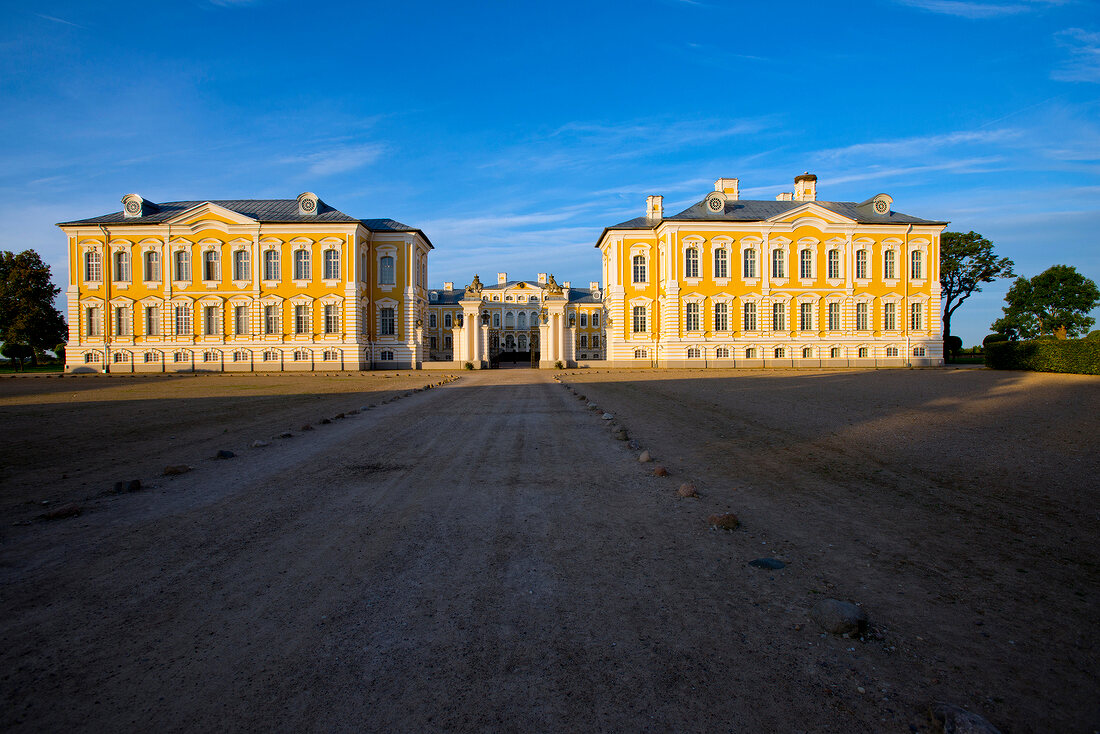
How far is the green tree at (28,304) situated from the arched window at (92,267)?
1162 centimetres

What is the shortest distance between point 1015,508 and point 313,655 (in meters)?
5.72

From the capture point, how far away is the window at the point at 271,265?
45.2 metres

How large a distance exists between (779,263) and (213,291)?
151 feet

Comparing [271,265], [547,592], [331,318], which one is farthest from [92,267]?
[547,592]

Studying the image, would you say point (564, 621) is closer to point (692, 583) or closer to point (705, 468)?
point (692, 583)

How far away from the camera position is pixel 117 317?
44.6 meters

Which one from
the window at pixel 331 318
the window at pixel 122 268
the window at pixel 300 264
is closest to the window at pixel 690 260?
the window at pixel 331 318

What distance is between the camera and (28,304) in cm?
5103

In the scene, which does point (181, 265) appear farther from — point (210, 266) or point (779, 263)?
point (779, 263)

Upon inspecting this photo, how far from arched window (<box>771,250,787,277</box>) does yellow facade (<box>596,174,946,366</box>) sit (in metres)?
0.08

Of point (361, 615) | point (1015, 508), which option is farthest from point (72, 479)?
point (1015, 508)

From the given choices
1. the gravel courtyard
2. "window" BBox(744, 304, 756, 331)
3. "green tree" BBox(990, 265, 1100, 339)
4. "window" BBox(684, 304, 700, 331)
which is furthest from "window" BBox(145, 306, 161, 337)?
"green tree" BBox(990, 265, 1100, 339)

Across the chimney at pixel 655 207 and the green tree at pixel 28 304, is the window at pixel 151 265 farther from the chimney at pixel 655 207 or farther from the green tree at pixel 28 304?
the chimney at pixel 655 207

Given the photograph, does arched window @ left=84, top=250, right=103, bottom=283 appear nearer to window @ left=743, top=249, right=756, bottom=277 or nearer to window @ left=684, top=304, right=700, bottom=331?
window @ left=684, top=304, right=700, bottom=331
